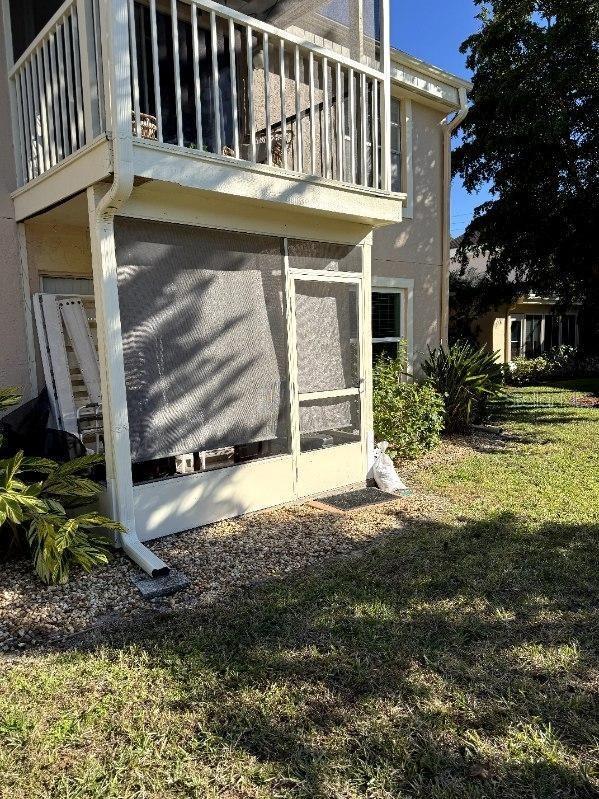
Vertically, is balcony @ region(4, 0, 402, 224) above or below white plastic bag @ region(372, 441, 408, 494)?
above

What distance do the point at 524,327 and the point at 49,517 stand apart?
20.9m

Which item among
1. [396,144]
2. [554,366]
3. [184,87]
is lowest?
[554,366]

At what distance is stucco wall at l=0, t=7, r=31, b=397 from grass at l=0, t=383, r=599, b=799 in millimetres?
2772

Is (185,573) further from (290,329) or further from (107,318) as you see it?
(290,329)

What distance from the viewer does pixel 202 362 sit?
504 centimetres

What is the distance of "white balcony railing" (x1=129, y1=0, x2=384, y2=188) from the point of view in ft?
15.8

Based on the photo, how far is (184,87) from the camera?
6.42 meters

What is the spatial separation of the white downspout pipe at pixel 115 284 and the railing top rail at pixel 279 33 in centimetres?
82

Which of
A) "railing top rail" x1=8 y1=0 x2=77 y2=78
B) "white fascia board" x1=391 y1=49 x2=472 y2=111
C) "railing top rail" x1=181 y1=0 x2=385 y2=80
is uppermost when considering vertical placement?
"white fascia board" x1=391 y1=49 x2=472 y2=111

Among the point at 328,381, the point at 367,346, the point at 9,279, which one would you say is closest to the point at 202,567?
the point at 328,381

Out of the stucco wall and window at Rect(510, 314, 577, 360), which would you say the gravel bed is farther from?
window at Rect(510, 314, 577, 360)

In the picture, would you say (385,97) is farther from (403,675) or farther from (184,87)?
(403,675)

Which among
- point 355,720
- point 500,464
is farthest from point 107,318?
point 500,464

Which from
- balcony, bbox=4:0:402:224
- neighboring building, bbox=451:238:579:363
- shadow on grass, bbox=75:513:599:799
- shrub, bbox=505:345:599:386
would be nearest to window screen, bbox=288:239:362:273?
balcony, bbox=4:0:402:224
